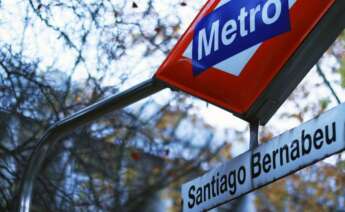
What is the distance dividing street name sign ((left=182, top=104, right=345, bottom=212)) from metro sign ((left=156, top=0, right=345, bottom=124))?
32cm

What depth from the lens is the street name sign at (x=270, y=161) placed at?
3797mm

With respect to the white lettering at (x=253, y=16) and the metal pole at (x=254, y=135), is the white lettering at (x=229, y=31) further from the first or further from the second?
the metal pole at (x=254, y=135)

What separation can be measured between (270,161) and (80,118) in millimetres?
1774

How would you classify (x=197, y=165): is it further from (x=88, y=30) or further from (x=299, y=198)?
(x=88, y=30)

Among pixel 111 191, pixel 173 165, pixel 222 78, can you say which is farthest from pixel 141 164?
pixel 222 78

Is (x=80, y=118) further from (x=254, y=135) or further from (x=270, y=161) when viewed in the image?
(x=270, y=161)

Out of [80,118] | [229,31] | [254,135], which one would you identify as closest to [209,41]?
[229,31]

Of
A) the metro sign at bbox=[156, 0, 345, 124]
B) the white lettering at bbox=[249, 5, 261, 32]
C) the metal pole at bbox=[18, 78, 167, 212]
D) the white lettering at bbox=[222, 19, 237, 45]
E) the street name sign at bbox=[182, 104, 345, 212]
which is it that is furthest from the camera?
the metal pole at bbox=[18, 78, 167, 212]

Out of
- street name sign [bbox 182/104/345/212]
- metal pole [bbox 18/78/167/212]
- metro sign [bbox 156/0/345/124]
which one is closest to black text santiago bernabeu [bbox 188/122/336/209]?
street name sign [bbox 182/104/345/212]

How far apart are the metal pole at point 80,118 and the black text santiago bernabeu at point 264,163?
29.2 inches

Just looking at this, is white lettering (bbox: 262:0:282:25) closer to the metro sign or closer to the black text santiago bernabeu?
the metro sign

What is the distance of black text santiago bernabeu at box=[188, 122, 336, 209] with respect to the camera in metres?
3.86

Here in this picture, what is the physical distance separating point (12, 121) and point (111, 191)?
3494mm

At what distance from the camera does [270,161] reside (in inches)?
164
